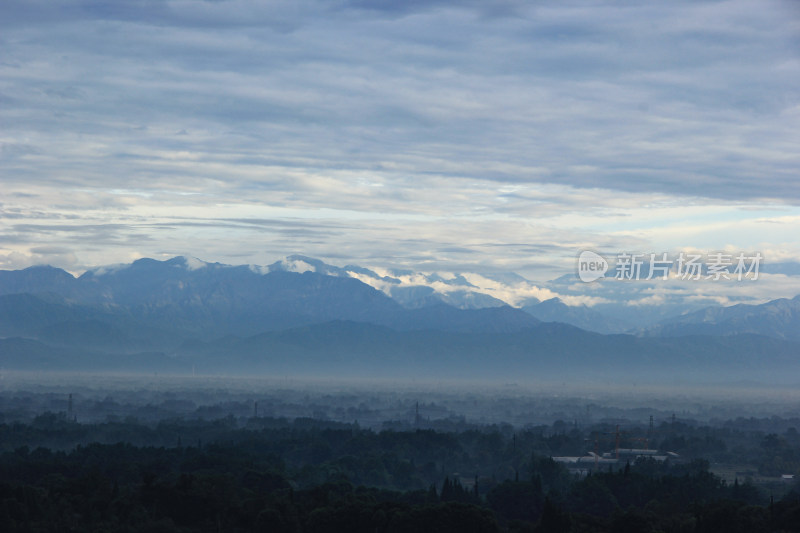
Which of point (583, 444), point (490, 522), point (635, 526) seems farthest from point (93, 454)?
point (583, 444)

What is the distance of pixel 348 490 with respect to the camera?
88812 millimetres

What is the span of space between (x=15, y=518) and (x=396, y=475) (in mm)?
56830

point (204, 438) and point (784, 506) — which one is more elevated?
point (784, 506)

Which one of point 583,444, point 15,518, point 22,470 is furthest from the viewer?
point 583,444

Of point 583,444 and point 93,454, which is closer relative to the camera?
point 93,454

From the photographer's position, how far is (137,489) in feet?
271

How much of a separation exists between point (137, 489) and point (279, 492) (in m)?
11.9

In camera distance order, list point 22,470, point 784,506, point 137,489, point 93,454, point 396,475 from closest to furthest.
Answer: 1. point 784,506
2. point 137,489
3. point 22,470
4. point 93,454
5. point 396,475

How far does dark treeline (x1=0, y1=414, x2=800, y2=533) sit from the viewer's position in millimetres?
70625

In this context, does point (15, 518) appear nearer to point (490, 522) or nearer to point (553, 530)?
point (490, 522)

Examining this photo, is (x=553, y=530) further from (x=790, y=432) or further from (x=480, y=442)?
(x=790, y=432)

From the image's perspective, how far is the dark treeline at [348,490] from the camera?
7062 centimetres

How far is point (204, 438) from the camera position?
502 ft

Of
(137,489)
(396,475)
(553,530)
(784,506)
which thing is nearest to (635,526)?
(553,530)
